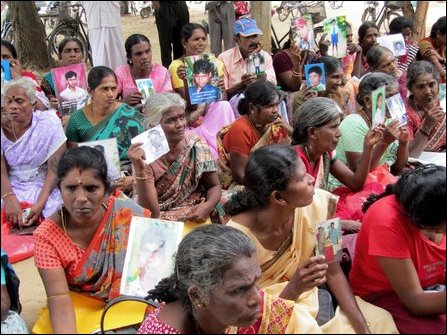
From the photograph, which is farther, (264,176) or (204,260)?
(264,176)

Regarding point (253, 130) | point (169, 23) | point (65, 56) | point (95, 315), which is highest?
point (169, 23)

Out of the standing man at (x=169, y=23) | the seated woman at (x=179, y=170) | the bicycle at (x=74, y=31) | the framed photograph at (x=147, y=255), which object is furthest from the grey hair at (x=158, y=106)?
the standing man at (x=169, y=23)

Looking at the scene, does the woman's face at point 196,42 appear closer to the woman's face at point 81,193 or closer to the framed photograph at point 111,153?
the framed photograph at point 111,153

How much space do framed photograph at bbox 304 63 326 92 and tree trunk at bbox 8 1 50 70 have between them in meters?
2.21

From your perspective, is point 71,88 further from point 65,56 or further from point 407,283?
point 407,283

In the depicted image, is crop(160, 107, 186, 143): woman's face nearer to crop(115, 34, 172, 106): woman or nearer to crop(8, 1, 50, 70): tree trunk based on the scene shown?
crop(115, 34, 172, 106): woman

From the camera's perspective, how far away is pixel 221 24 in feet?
22.6

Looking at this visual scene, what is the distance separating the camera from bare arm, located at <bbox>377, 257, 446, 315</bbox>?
6.94 ft

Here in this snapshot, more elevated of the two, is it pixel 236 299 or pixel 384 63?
pixel 384 63

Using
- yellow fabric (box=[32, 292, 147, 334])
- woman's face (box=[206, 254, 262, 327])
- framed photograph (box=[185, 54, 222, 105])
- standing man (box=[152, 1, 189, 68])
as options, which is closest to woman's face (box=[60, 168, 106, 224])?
yellow fabric (box=[32, 292, 147, 334])

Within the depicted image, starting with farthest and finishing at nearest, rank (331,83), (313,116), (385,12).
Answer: (385,12)
(331,83)
(313,116)

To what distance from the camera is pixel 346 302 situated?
7.55 feet

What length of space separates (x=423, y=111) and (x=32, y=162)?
2749 millimetres

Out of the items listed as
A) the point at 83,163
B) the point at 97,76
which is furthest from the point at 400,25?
the point at 83,163
